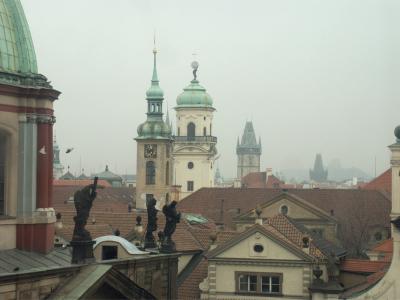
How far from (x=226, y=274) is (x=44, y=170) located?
20.4m

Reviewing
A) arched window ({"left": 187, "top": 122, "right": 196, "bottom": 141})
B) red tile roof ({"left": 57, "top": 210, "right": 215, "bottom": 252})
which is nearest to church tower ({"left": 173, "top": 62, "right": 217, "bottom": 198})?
arched window ({"left": 187, "top": 122, "right": 196, "bottom": 141})

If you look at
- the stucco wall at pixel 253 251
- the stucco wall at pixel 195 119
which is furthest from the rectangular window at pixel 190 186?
the stucco wall at pixel 253 251

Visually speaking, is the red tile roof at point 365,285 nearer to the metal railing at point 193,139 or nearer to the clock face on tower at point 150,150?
the clock face on tower at point 150,150

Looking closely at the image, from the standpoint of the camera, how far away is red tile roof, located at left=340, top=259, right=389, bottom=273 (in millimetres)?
46938

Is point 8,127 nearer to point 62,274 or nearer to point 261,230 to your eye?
point 62,274

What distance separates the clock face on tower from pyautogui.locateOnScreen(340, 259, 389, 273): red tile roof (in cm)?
5747

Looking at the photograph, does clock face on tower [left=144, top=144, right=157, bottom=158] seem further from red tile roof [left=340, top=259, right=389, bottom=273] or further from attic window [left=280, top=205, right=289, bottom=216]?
red tile roof [left=340, top=259, right=389, bottom=273]

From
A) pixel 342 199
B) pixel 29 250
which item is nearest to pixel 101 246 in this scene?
→ pixel 29 250

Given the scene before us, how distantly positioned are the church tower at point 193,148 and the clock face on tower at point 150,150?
1672cm

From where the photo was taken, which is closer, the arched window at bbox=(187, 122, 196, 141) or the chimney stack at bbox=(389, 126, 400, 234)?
the chimney stack at bbox=(389, 126, 400, 234)

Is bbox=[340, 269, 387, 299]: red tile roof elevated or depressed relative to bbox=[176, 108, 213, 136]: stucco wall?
depressed

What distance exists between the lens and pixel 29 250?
24875mm

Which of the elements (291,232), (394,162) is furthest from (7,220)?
(394,162)

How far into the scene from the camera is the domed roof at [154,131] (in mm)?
106062
